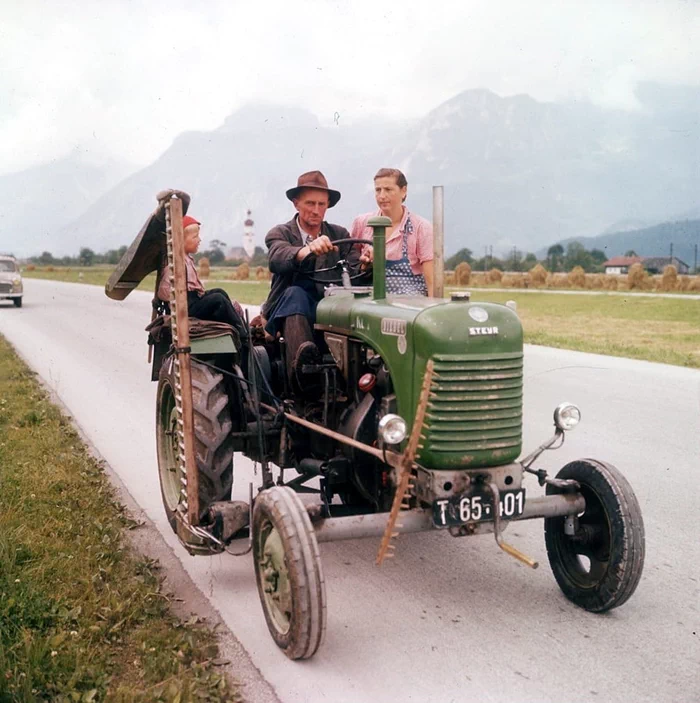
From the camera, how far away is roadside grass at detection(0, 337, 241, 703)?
3.15 metres

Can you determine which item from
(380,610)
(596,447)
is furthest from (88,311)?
(380,610)

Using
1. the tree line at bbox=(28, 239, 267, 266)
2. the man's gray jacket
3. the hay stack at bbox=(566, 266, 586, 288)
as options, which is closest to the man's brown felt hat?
the man's gray jacket

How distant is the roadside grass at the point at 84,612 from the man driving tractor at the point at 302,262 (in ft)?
4.55

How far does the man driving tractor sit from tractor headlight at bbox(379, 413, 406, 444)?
1189 mm

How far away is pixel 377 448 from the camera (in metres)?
4.00

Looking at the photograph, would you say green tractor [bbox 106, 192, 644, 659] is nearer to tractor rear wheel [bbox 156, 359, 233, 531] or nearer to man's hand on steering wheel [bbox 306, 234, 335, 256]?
tractor rear wheel [bbox 156, 359, 233, 531]

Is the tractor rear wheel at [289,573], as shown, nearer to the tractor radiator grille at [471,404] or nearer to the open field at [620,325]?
the tractor radiator grille at [471,404]

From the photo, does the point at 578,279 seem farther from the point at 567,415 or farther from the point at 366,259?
the point at 567,415

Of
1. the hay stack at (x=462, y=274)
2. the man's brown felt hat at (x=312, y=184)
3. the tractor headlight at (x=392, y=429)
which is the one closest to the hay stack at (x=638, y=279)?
the hay stack at (x=462, y=274)

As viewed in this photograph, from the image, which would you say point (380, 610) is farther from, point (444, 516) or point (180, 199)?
point (180, 199)

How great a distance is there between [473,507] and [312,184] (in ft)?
7.91

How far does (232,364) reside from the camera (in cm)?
480

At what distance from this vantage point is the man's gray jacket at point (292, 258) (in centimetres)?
485

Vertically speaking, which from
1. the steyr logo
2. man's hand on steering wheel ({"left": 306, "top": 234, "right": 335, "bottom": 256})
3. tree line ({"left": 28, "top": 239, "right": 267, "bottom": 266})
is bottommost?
the steyr logo
